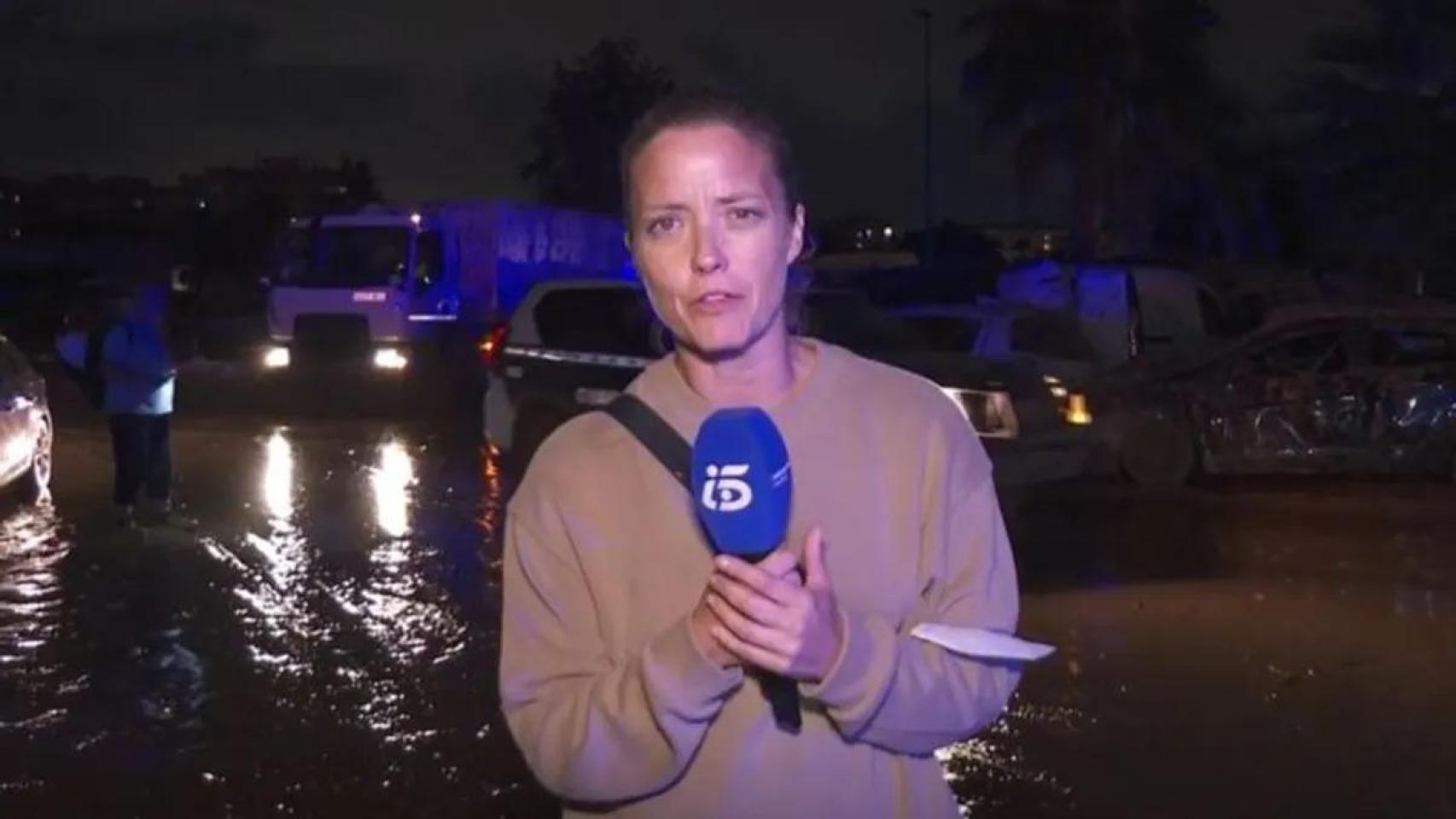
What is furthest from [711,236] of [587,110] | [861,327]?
[587,110]

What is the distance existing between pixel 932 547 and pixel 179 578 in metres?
11.0

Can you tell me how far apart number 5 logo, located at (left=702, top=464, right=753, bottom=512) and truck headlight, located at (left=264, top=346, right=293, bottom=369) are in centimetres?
2920

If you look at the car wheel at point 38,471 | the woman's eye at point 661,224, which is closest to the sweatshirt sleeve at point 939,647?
the woman's eye at point 661,224

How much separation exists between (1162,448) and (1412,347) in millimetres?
2319

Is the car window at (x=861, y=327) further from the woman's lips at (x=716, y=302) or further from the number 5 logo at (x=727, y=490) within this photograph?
the number 5 logo at (x=727, y=490)

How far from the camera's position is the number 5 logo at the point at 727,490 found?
234cm

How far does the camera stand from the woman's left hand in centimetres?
233

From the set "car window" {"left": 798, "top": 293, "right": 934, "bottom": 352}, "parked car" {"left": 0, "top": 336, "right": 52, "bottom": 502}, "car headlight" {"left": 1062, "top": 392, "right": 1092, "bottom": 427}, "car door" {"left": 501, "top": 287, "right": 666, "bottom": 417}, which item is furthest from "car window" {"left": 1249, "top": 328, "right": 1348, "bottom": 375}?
"parked car" {"left": 0, "top": 336, "right": 52, "bottom": 502}

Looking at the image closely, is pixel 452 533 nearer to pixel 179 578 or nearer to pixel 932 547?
pixel 179 578

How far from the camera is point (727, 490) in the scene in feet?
7.70

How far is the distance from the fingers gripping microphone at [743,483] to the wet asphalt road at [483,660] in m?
5.28

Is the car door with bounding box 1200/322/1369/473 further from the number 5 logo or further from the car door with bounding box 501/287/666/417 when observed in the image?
the number 5 logo

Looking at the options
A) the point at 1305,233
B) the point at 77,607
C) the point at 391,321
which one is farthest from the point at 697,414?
the point at 1305,233

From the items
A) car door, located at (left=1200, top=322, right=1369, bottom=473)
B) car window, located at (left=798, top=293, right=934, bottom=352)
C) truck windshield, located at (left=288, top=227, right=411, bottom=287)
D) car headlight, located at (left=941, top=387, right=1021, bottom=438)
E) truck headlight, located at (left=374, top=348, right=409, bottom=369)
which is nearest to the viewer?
car headlight, located at (left=941, top=387, right=1021, bottom=438)
